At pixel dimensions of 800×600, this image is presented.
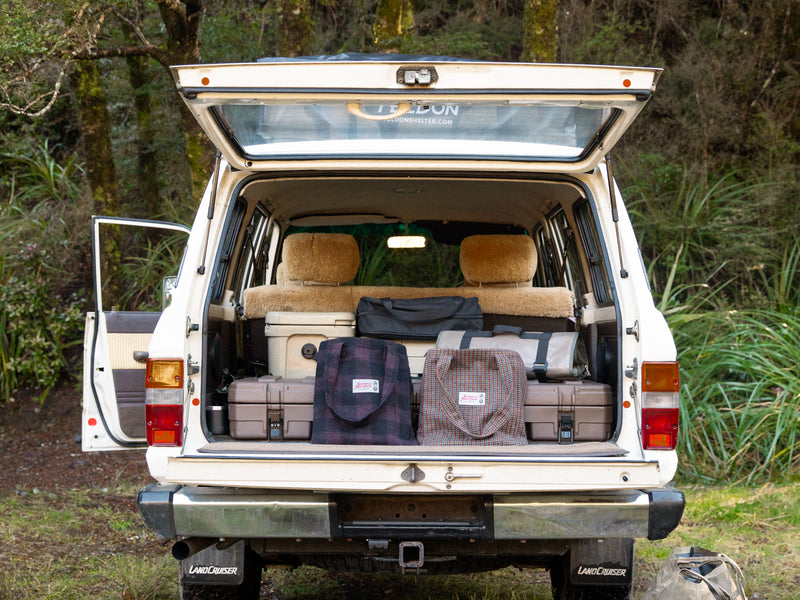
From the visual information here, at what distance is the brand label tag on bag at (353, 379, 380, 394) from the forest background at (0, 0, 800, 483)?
141 inches

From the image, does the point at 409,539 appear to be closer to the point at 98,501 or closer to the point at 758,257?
the point at 98,501

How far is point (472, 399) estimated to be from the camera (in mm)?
3494

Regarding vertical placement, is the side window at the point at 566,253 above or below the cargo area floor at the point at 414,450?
above

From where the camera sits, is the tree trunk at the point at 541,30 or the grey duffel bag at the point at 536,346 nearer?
the grey duffel bag at the point at 536,346

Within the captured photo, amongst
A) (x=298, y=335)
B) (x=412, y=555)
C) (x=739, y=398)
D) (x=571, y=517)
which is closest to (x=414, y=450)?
(x=412, y=555)

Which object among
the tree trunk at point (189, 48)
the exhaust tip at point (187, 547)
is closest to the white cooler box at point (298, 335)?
the exhaust tip at point (187, 547)

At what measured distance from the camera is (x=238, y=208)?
161 inches

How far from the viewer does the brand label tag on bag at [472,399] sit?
11.4 feet

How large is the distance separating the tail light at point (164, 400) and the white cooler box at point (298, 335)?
3.36 ft

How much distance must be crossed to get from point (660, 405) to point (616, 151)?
660cm

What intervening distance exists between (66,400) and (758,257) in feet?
20.9

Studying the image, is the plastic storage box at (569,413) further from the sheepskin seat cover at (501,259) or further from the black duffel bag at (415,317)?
the sheepskin seat cover at (501,259)

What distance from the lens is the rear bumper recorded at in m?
3.03

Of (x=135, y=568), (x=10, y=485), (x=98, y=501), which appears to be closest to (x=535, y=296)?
(x=135, y=568)
